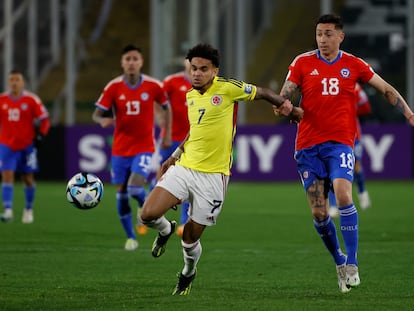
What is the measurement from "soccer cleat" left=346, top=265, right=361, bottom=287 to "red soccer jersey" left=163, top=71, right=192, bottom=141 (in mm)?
6463

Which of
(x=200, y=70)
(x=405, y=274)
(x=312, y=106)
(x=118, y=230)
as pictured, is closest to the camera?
(x=200, y=70)

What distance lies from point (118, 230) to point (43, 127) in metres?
2.59

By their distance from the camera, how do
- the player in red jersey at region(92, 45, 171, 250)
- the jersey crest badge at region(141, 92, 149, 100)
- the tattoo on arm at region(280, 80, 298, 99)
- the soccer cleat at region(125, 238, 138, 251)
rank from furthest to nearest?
the jersey crest badge at region(141, 92, 149, 100), the player in red jersey at region(92, 45, 171, 250), the soccer cleat at region(125, 238, 138, 251), the tattoo on arm at region(280, 80, 298, 99)

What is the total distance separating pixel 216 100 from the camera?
897cm

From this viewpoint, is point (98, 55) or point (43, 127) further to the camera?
point (98, 55)

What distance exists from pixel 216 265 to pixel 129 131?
2.75 m

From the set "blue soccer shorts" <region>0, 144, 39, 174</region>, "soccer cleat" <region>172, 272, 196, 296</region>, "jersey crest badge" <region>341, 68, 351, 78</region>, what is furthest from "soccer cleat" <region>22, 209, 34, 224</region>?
"jersey crest badge" <region>341, 68, 351, 78</region>

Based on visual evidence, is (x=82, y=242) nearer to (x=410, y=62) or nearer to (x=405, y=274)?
(x=405, y=274)

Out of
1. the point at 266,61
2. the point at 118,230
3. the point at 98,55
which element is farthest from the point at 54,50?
the point at 118,230

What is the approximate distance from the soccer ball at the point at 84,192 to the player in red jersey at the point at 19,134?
22.4 ft

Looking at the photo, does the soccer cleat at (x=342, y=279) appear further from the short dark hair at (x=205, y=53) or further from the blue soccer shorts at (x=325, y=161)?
the short dark hair at (x=205, y=53)

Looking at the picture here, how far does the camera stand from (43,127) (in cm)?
1703

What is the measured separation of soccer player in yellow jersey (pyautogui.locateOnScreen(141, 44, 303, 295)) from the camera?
8.86m

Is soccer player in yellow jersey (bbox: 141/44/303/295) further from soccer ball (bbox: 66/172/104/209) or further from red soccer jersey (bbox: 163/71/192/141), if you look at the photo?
red soccer jersey (bbox: 163/71/192/141)
